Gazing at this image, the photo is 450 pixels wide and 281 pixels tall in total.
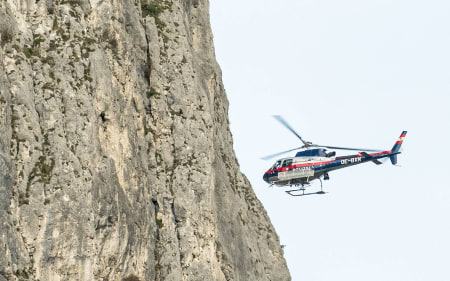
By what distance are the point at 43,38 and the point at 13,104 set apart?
636 cm

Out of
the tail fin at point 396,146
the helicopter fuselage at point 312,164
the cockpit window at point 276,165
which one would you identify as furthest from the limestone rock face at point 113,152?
the tail fin at point 396,146

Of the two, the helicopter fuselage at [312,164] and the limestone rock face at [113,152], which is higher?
the helicopter fuselage at [312,164]

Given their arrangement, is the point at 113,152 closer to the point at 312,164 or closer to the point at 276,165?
the point at 312,164

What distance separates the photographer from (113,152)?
6512 centimetres

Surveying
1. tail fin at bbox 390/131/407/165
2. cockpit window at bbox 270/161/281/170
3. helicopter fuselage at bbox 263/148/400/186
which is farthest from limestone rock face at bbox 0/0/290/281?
tail fin at bbox 390/131/407/165

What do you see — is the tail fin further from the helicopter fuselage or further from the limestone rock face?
the limestone rock face

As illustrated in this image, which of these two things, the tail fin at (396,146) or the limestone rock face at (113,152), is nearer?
the limestone rock face at (113,152)

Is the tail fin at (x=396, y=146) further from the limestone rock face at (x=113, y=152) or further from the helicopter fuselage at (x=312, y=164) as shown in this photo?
the limestone rock face at (x=113, y=152)

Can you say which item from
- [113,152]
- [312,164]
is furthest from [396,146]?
[113,152]

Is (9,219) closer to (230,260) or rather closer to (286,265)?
(230,260)

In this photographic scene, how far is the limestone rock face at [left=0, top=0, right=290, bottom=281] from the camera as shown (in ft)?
191

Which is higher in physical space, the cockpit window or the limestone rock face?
the cockpit window

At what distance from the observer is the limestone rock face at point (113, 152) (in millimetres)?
58188

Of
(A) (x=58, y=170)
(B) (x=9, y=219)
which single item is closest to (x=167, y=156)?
(A) (x=58, y=170)
